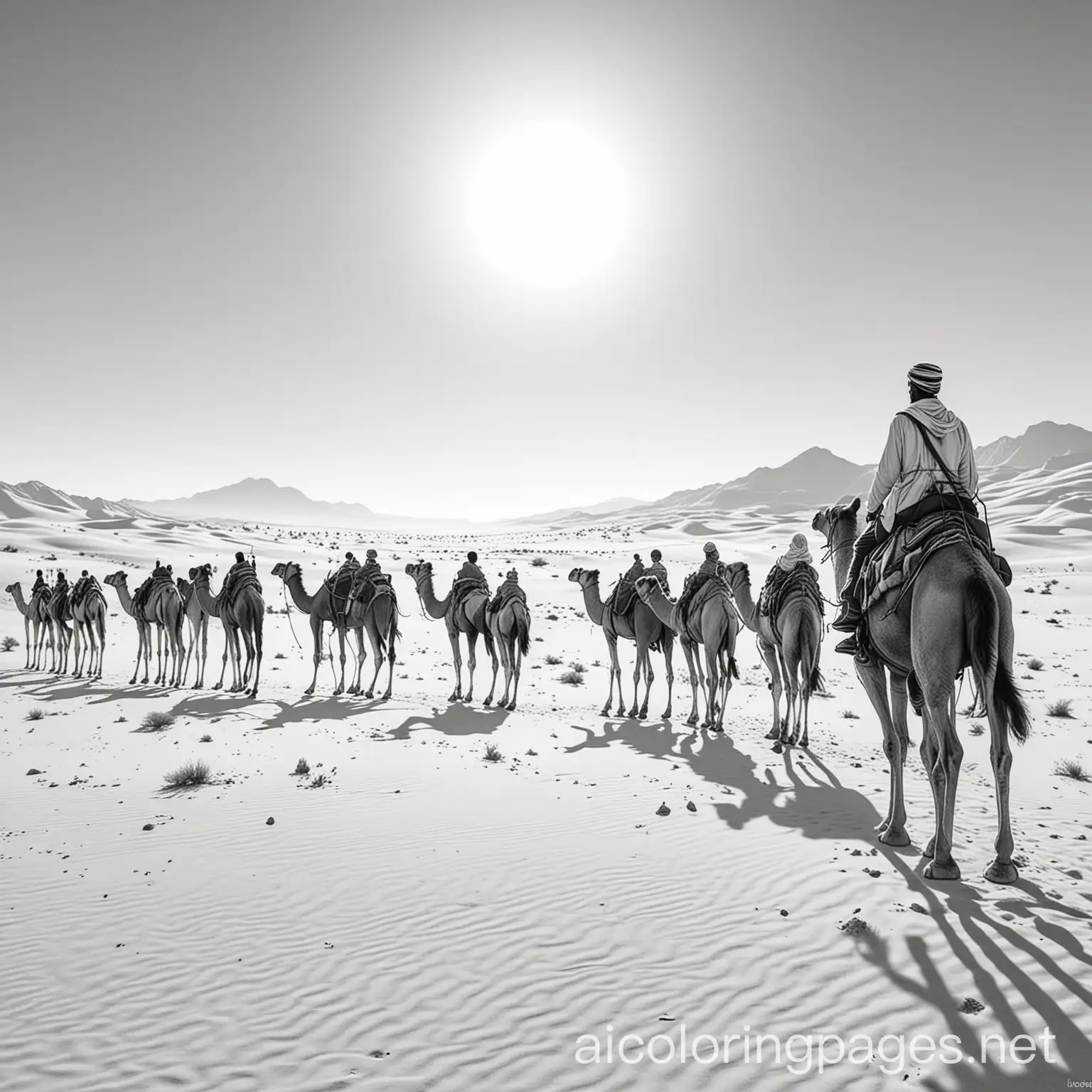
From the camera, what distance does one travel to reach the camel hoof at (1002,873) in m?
5.16

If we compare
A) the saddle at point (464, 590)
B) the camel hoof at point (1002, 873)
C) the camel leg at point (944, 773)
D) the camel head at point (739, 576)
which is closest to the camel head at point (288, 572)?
the saddle at point (464, 590)

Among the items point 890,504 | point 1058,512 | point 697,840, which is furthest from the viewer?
point 1058,512

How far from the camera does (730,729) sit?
1251 cm

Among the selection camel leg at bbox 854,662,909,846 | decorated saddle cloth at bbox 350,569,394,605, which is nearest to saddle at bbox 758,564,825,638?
camel leg at bbox 854,662,909,846

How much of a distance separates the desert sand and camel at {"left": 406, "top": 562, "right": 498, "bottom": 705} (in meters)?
3.58

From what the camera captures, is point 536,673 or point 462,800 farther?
point 536,673

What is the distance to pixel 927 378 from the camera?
5879 millimetres

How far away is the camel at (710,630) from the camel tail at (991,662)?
6.48 meters

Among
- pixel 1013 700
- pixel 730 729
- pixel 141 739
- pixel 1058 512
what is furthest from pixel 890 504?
pixel 1058 512

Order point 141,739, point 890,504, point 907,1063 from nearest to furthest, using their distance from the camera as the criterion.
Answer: point 907,1063, point 890,504, point 141,739

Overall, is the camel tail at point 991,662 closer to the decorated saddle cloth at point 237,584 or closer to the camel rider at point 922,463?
the camel rider at point 922,463

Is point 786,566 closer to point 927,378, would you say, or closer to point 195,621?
point 927,378

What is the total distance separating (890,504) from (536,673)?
15.2m

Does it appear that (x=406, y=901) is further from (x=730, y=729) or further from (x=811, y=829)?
(x=730, y=729)
